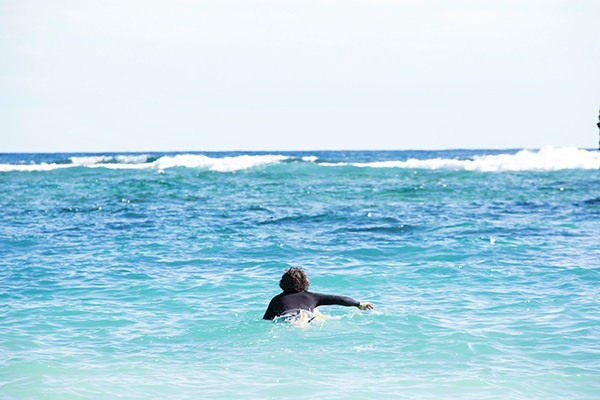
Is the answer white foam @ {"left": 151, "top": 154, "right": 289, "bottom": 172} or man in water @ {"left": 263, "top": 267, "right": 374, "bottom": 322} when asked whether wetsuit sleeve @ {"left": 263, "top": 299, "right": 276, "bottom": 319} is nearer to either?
man in water @ {"left": 263, "top": 267, "right": 374, "bottom": 322}

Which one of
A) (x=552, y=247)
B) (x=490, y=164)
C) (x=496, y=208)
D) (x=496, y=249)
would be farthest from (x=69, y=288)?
(x=490, y=164)

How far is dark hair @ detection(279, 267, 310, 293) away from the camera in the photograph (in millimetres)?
8812

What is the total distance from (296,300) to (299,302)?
0.04 m

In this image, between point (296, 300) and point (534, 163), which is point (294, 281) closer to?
point (296, 300)

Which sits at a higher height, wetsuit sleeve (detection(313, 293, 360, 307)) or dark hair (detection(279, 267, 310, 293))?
dark hair (detection(279, 267, 310, 293))

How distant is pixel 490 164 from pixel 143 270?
39.8 meters

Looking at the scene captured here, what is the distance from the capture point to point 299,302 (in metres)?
8.76

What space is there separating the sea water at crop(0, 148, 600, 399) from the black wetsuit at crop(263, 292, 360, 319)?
0.22 meters

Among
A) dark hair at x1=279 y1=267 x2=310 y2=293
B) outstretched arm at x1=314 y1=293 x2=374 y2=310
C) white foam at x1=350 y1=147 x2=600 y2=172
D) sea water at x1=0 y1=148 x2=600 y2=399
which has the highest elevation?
white foam at x1=350 y1=147 x2=600 y2=172

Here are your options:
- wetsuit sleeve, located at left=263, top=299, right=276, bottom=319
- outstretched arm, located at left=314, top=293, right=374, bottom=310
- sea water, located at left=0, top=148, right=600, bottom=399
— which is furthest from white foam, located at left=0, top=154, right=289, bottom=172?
outstretched arm, located at left=314, top=293, right=374, bottom=310

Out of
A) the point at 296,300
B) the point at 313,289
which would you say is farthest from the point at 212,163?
the point at 296,300

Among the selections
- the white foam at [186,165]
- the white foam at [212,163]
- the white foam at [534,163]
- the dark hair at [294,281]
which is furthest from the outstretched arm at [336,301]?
the white foam at [212,163]

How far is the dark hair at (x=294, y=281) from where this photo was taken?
881 cm

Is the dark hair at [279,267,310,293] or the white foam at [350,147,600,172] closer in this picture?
the dark hair at [279,267,310,293]
